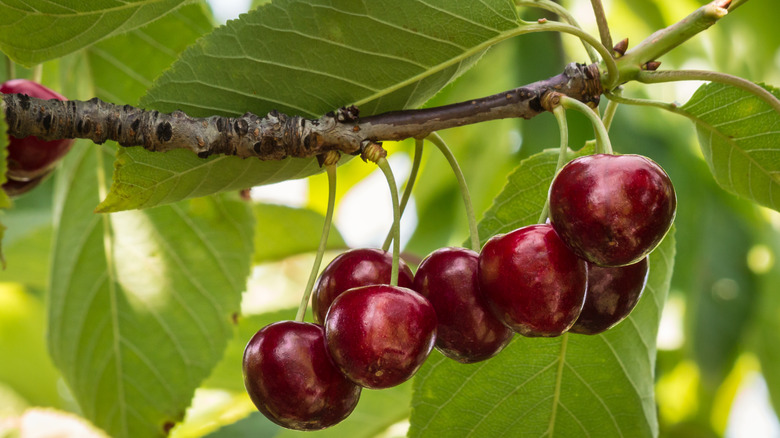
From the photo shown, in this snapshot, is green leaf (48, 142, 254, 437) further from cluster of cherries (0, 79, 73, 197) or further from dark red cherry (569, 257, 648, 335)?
dark red cherry (569, 257, 648, 335)

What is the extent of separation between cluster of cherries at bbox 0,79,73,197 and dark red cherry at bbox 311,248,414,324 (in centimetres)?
77

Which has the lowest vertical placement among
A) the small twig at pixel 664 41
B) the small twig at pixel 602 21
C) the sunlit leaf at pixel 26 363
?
the sunlit leaf at pixel 26 363

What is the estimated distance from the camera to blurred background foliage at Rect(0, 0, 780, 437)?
3.20m

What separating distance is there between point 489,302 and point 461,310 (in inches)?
2.4

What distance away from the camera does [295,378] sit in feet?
4.44

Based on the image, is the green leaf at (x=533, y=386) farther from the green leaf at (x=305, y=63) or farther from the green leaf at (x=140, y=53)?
the green leaf at (x=140, y=53)

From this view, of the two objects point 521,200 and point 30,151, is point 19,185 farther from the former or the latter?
point 521,200

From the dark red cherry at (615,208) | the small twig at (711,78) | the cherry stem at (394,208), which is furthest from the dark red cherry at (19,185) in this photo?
the small twig at (711,78)

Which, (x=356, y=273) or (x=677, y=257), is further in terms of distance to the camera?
(x=677, y=257)

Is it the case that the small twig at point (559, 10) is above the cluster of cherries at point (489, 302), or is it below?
above

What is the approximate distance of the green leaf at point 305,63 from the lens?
4.87 ft

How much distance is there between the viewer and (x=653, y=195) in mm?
1250

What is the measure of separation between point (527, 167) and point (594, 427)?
706mm

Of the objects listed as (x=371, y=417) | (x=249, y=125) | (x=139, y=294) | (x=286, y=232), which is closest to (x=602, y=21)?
(x=249, y=125)
